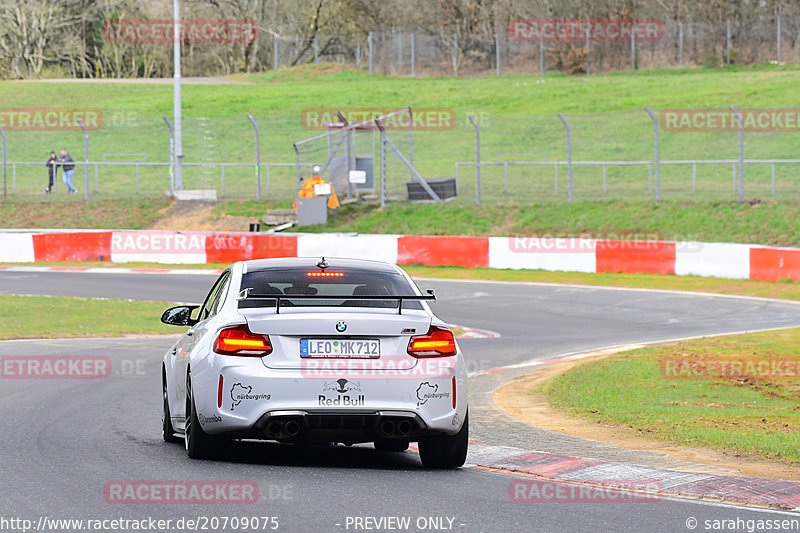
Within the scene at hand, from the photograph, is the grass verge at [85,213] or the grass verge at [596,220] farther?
the grass verge at [85,213]

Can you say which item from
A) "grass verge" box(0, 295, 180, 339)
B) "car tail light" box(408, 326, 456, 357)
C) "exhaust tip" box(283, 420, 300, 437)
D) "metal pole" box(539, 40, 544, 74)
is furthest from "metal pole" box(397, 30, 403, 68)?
"exhaust tip" box(283, 420, 300, 437)

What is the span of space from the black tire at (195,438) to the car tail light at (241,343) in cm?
53

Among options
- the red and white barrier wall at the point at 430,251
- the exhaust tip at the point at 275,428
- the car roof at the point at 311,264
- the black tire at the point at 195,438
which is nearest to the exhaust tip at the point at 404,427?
the exhaust tip at the point at 275,428

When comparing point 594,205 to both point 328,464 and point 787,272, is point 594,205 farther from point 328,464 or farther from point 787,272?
point 328,464

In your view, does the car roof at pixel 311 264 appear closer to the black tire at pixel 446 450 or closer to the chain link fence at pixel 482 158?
the black tire at pixel 446 450

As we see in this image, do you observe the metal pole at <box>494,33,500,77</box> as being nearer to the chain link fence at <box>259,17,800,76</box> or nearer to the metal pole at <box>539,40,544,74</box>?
the chain link fence at <box>259,17,800,76</box>

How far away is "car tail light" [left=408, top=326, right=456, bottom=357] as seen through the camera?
791 centimetres

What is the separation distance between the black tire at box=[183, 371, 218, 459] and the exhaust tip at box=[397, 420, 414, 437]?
1221mm

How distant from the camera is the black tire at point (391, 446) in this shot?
8930mm

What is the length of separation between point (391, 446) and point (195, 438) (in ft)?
5.12

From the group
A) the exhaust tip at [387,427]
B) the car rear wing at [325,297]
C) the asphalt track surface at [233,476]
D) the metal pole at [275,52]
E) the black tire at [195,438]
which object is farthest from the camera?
the metal pole at [275,52]

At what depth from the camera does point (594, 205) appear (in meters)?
33.0

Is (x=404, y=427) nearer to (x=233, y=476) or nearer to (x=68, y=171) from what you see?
(x=233, y=476)

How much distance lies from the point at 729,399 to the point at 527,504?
18.8ft
